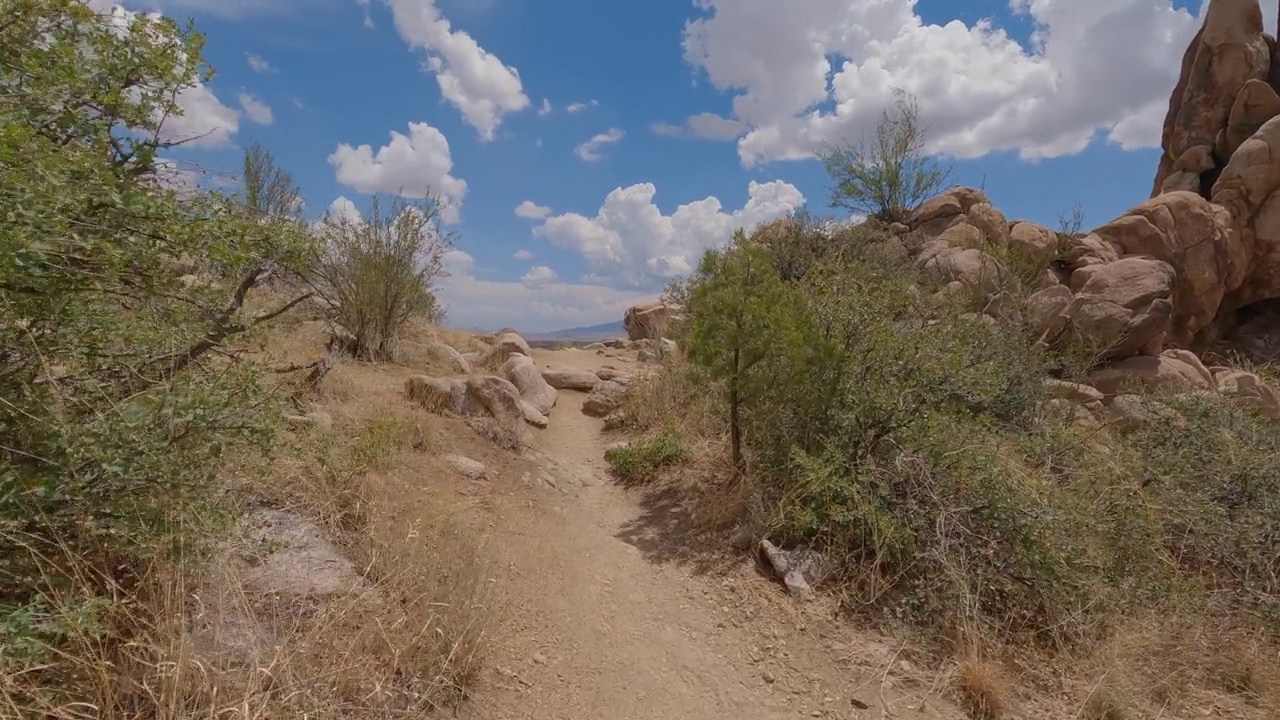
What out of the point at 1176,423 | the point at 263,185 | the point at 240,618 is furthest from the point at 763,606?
Result: the point at 263,185

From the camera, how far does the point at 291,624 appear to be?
274 cm

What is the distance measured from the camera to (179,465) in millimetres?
2393

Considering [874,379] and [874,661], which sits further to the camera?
[874,379]

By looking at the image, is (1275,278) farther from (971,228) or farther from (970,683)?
(970,683)

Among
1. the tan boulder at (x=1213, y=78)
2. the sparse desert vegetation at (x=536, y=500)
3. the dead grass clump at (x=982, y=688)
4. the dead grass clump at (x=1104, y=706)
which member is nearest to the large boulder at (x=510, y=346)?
the sparse desert vegetation at (x=536, y=500)

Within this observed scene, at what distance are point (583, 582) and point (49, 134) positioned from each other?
3.91 metres

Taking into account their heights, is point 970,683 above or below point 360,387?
below

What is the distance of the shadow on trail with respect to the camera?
4.69 metres

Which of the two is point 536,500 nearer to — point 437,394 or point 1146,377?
point 437,394

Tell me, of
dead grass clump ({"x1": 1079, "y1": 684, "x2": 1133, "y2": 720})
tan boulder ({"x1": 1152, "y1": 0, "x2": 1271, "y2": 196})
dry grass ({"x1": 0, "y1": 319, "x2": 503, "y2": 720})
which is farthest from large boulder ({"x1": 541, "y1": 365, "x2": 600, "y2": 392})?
tan boulder ({"x1": 1152, "y1": 0, "x2": 1271, "y2": 196})

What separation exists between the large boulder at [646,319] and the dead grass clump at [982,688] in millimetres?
10658

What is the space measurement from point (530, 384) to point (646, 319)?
25.9ft

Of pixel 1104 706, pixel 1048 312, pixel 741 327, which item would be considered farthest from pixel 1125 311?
pixel 1104 706

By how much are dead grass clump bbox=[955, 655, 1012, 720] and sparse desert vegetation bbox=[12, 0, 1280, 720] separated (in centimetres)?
2
